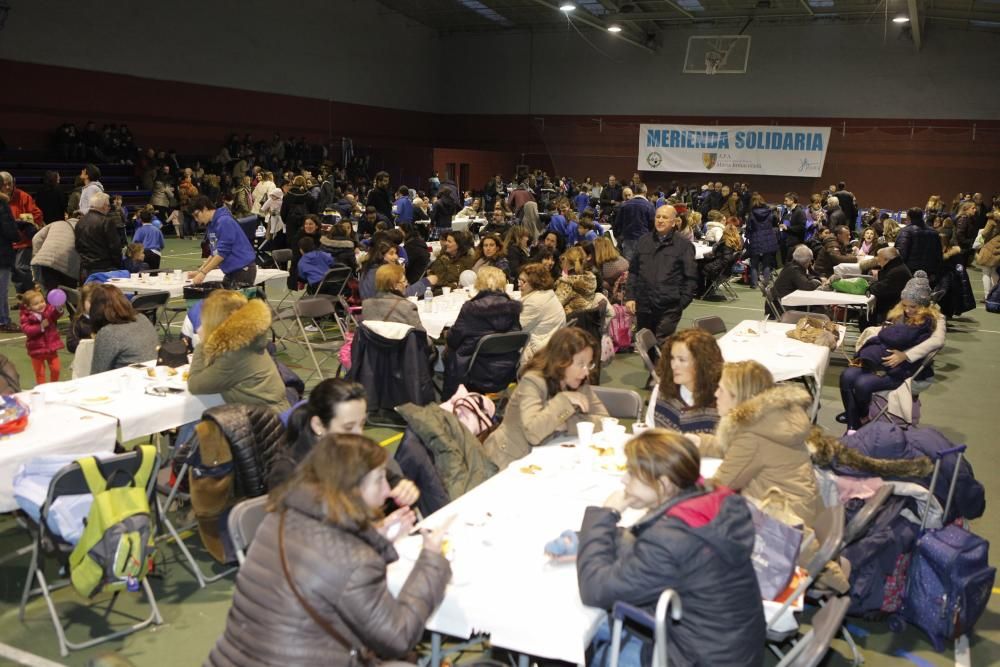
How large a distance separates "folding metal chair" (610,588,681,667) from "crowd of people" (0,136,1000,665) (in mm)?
34

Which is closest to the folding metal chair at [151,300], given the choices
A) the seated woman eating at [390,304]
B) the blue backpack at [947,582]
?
the seated woman eating at [390,304]

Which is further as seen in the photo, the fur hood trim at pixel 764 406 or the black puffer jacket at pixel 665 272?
the black puffer jacket at pixel 665 272

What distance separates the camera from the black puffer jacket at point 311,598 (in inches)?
82.4

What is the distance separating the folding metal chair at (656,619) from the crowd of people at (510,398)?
0.11ft

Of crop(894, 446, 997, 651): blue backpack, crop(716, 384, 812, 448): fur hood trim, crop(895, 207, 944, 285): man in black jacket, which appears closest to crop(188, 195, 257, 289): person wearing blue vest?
crop(716, 384, 812, 448): fur hood trim

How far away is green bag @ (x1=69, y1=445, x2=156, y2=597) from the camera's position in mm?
3324

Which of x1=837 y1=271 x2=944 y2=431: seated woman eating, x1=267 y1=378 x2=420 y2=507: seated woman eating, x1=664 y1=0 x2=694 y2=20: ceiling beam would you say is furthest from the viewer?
x1=664 y1=0 x2=694 y2=20: ceiling beam

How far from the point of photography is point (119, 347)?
16.7 ft

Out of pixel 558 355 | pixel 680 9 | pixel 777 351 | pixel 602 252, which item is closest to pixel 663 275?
pixel 777 351

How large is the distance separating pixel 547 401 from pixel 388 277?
2.53 m

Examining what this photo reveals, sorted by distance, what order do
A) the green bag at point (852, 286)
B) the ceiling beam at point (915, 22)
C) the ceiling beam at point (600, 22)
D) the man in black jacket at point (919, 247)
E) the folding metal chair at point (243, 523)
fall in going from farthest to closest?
the ceiling beam at point (600, 22), the ceiling beam at point (915, 22), the man in black jacket at point (919, 247), the green bag at point (852, 286), the folding metal chair at point (243, 523)

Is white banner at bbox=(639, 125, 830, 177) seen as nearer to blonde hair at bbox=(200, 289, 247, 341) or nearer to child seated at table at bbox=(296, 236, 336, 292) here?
child seated at table at bbox=(296, 236, 336, 292)

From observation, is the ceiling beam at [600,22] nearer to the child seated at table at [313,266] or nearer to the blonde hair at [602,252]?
the blonde hair at [602,252]

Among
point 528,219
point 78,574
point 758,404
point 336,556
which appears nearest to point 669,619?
point 336,556
